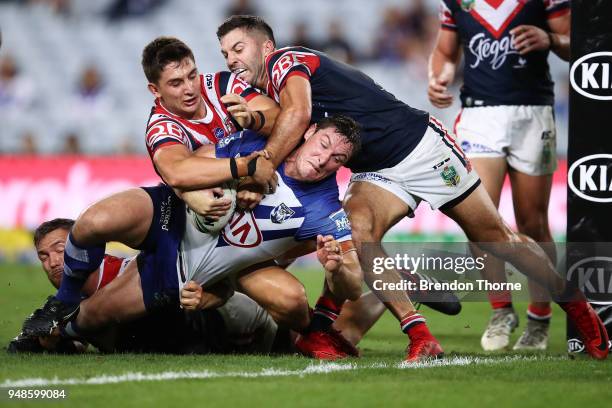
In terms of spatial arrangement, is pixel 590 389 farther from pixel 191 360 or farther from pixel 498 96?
pixel 498 96

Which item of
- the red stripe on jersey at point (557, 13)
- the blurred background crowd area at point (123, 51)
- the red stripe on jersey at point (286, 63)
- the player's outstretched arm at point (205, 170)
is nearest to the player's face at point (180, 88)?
the red stripe on jersey at point (286, 63)

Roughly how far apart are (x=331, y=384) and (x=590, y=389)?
48.1 inches

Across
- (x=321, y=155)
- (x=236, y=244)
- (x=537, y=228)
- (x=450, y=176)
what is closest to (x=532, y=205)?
(x=537, y=228)

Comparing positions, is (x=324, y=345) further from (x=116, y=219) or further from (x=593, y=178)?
(x=593, y=178)

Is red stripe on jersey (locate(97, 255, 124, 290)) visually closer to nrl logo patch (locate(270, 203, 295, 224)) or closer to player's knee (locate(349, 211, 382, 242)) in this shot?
nrl logo patch (locate(270, 203, 295, 224))

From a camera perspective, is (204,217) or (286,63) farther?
(286,63)

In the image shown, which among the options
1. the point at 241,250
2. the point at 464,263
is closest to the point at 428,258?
the point at 464,263

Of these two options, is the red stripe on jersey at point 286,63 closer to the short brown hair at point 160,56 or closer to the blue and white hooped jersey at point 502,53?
the short brown hair at point 160,56

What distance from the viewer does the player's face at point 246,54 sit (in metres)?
6.40

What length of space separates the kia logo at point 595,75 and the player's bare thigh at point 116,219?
2.62m

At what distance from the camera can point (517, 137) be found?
24.2 feet

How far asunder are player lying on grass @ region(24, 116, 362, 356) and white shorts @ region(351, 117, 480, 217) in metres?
0.50

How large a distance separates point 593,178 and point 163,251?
2558mm

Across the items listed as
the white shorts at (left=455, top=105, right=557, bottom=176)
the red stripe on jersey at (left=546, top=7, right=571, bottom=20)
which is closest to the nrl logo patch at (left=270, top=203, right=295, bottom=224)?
the white shorts at (left=455, top=105, right=557, bottom=176)
